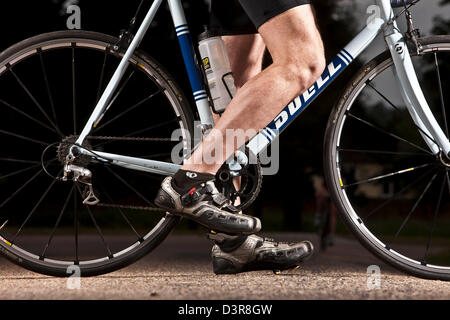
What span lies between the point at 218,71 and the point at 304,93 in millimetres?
495

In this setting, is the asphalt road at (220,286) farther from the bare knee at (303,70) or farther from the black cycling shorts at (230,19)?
the black cycling shorts at (230,19)

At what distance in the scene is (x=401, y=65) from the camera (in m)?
3.12

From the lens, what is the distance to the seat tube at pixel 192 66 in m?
3.05

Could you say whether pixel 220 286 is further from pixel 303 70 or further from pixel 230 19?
pixel 230 19

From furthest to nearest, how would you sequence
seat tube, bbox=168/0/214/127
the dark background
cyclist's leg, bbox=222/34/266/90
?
the dark background, cyclist's leg, bbox=222/34/266/90, seat tube, bbox=168/0/214/127

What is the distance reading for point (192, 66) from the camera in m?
3.07

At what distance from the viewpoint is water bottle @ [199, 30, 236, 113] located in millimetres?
2994

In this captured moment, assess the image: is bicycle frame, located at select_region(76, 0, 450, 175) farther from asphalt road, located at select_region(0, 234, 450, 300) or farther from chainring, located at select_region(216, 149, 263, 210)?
asphalt road, located at select_region(0, 234, 450, 300)

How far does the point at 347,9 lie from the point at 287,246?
63.8ft

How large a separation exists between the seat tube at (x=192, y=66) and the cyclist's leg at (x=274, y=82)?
0.27m

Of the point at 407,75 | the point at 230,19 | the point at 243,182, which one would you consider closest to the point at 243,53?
the point at 230,19

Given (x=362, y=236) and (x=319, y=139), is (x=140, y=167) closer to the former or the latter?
(x=362, y=236)

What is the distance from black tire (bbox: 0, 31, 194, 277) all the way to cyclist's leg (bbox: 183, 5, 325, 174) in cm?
37

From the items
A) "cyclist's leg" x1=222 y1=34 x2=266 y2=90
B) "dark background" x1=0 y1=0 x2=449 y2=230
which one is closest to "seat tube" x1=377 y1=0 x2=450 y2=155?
"cyclist's leg" x1=222 y1=34 x2=266 y2=90
